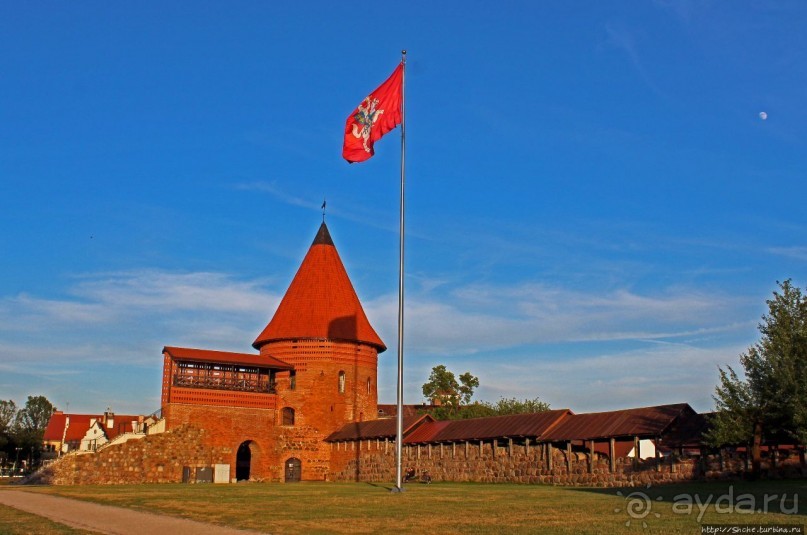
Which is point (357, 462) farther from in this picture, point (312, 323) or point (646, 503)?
point (646, 503)

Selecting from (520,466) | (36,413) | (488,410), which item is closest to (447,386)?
(488,410)

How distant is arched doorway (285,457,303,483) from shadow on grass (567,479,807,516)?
84.8 ft

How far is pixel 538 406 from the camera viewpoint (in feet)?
218

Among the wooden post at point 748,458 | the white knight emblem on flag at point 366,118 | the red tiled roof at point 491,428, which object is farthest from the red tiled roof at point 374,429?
the white knight emblem on flag at point 366,118

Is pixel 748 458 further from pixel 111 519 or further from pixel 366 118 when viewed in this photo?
pixel 111 519

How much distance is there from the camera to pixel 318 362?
4547 centimetres

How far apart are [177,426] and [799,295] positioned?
29015 mm

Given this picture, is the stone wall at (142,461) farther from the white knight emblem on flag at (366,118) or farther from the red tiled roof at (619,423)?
the white knight emblem on flag at (366,118)

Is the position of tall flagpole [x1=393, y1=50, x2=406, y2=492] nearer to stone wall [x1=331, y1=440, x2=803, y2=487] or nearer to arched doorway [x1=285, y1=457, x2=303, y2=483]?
stone wall [x1=331, y1=440, x2=803, y2=487]

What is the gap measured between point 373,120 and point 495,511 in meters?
13.8

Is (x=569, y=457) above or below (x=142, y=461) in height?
above

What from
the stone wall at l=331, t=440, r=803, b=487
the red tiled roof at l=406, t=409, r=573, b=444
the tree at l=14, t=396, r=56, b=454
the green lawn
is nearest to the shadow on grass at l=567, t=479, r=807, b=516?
the stone wall at l=331, t=440, r=803, b=487

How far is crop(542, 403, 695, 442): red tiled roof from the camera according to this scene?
27.9 meters

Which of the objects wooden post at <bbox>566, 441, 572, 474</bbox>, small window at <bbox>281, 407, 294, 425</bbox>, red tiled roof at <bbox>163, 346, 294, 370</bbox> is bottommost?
wooden post at <bbox>566, 441, 572, 474</bbox>
